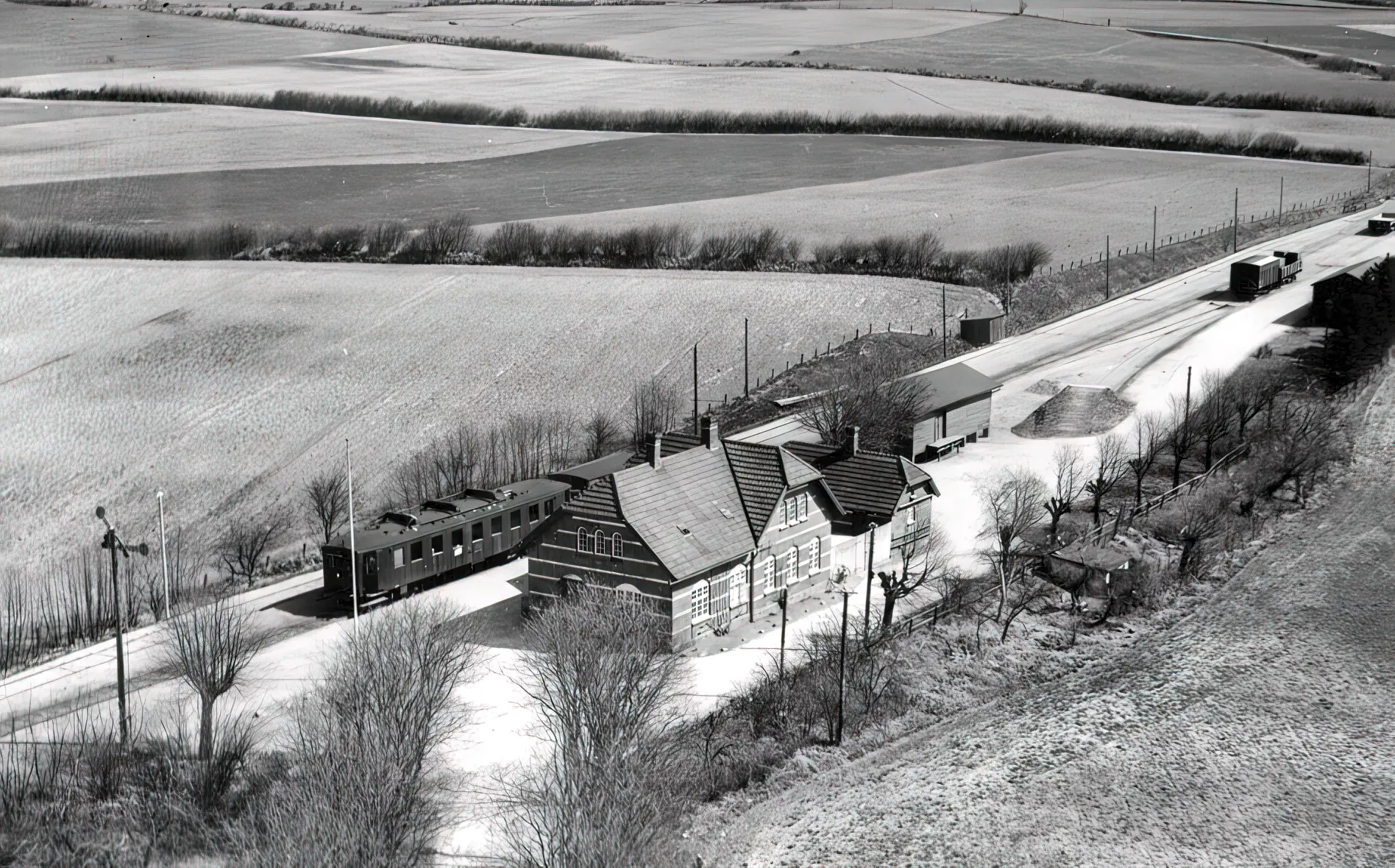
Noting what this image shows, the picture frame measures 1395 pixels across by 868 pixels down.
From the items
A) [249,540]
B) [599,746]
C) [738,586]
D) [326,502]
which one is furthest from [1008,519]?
[249,540]

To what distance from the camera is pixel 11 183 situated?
86562 millimetres

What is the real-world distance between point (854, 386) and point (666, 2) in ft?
267

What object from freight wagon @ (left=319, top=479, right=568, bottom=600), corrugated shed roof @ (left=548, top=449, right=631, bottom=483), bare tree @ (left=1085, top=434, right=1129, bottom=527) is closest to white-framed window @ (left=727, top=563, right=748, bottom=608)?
freight wagon @ (left=319, top=479, right=568, bottom=600)

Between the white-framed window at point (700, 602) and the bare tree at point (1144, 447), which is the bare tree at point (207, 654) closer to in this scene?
the white-framed window at point (700, 602)

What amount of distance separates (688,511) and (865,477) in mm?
10831

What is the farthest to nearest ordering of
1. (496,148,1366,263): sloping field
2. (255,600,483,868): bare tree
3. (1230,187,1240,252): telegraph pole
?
1. (1230,187,1240,252): telegraph pole
2. (496,148,1366,263): sloping field
3. (255,600,483,868): bare tree

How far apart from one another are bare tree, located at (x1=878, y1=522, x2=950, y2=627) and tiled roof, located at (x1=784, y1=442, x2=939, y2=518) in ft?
5.63

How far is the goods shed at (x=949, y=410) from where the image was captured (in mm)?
63344

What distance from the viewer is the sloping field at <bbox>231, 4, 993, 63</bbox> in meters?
121

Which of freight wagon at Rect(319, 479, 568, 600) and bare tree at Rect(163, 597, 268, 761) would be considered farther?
freight wagon at Rect(319, 479, 568, 600)

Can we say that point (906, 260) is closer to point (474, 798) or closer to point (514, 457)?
point (514, 457)

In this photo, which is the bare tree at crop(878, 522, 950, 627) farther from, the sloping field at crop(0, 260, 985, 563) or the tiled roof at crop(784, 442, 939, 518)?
the sloping field at crop(0, 260, 985, 563)

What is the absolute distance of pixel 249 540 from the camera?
2163 inches

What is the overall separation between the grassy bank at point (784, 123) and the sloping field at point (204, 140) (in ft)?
3.96
